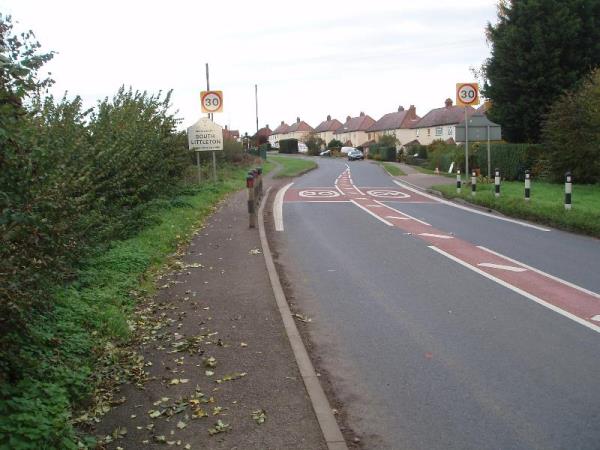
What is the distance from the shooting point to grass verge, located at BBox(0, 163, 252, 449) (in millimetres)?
3988

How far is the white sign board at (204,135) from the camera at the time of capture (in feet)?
74.4

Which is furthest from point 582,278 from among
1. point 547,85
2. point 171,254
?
point 547,85

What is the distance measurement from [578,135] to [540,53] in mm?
7817

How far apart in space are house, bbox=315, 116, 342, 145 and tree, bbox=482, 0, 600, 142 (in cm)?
10076

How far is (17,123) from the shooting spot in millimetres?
4254

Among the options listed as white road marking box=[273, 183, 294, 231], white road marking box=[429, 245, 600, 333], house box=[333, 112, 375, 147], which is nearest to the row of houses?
house box=[333, 112, 375, 147]

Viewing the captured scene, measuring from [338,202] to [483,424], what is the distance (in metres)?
17.8

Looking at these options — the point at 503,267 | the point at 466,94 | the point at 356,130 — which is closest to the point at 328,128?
the point at 356,130

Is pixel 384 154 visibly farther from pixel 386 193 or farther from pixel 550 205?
pixel 550 205

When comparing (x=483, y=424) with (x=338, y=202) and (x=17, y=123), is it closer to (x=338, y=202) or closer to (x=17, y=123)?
(x=17, y=123)

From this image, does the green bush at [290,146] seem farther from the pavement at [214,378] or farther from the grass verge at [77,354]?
the pavement at [214,378]

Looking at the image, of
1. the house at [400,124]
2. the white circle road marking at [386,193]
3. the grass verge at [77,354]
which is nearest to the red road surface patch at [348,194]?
the white circle road marking at [386,193]

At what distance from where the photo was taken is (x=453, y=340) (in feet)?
21.6

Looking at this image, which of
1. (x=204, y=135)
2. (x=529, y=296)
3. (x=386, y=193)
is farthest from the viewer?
(x=386, y=193)
